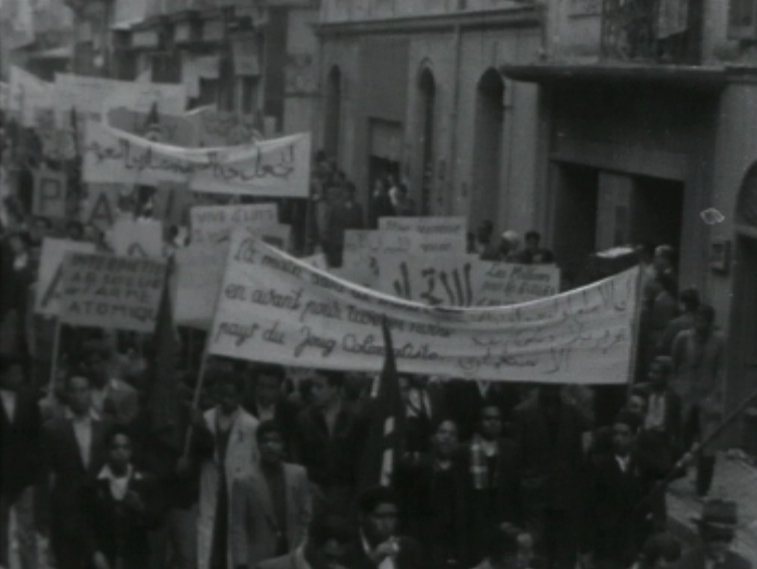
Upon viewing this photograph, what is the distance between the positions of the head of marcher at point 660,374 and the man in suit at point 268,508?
182 inches

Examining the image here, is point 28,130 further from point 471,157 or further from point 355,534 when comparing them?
point 355,534

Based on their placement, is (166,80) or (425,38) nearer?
(425,38)

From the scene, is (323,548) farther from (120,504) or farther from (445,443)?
(445,443)

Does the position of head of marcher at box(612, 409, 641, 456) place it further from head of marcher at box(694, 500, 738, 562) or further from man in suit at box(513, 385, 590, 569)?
head of marcher at box(694, 500, 738, 562)

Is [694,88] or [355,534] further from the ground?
[694,88]

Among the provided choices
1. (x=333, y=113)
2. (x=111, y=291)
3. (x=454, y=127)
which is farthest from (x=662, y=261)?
(x=333, y=113)

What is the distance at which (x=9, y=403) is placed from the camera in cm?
1195

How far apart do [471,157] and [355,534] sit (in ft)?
68.8

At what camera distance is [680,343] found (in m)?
16.8

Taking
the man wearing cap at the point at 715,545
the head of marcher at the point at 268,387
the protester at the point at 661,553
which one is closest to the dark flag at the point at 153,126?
the head of marcher at the point at 268,387

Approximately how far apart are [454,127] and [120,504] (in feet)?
67.2

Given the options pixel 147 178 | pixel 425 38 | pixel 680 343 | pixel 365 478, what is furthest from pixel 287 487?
pixel 425 38

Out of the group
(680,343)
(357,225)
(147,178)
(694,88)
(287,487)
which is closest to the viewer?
(287,487)

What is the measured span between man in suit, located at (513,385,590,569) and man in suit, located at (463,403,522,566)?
325 mm
